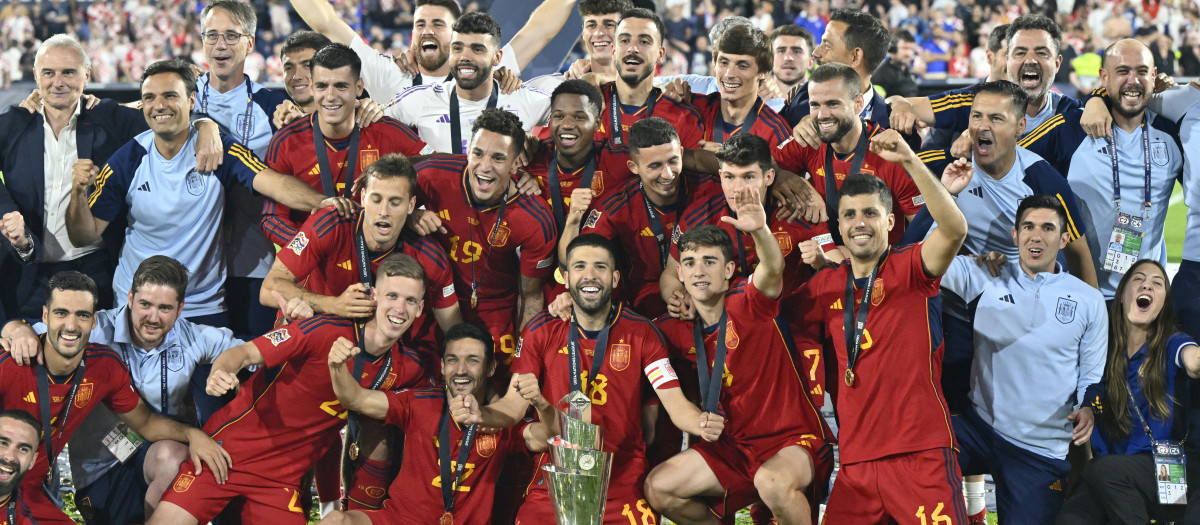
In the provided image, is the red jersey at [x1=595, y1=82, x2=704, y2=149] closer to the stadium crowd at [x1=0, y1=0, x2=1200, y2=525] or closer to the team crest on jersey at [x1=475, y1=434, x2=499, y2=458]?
the stadium crowd at [x1=0, y1=0, x2=1200, y2=525]

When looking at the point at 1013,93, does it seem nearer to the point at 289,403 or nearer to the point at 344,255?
the point at 344,255

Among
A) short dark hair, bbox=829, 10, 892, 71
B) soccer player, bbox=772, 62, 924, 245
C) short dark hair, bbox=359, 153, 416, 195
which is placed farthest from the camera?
short dark hair, bbox=829, 10, 892, 71

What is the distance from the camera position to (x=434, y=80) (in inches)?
291

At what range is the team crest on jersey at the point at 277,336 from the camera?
5897 millimetres

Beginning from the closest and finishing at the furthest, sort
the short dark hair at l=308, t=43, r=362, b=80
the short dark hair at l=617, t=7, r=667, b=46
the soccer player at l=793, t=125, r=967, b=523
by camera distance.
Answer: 1. the soccer player at l=793, t=125, r=967, b=523
2. the short dark hair at l=308, t=43, r=362, b=80
3. the short dark hair at l=617, t=7, r=667, b=46

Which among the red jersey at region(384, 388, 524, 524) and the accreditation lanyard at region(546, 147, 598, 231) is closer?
the red jersey at region(384, 388, 524, 524)

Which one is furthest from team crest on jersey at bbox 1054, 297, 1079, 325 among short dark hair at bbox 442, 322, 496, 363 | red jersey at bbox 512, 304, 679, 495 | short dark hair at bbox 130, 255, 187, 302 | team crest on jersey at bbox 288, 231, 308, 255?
short dark hair at bbox 130, 255, 187, 302

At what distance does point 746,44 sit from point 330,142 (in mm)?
2432

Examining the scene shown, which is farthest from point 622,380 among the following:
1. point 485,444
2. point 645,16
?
point 645,16

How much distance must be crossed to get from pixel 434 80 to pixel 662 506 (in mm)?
3187

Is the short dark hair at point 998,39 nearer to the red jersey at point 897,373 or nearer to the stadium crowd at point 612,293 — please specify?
the stadium crowd at point 612,293

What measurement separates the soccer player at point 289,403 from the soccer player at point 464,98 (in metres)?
1.35

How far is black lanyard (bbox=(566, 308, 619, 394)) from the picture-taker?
5754 mm

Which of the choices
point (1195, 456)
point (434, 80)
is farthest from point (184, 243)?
point (1195, 456)
